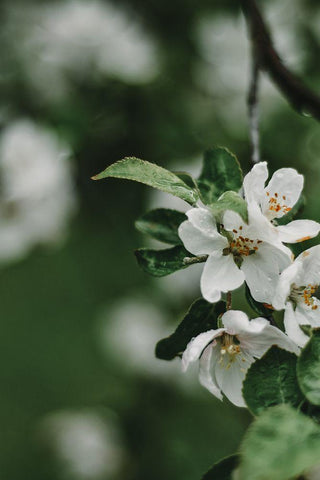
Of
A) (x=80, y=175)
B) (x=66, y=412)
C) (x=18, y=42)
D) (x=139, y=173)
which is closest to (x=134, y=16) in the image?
(x=18, y=42)

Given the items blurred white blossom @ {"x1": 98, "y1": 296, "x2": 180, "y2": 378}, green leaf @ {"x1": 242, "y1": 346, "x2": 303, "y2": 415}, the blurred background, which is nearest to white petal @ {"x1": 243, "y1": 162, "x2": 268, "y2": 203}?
green leaf @ {"x1": 242, "y1": 346, "x2": 303, "y2": 415}

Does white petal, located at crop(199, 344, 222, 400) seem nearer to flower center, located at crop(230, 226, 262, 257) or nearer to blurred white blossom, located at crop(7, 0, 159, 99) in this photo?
flower center, located at crop(230, 226, 262, 257)

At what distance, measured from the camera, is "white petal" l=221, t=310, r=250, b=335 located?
2.40 feet

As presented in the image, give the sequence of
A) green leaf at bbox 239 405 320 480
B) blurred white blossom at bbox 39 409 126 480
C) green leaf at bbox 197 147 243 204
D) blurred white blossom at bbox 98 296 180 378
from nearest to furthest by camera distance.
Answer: green leaf at bbox 239 405 320 480, green leaf at bbox 197 147 243 204, blurred white blossom at bbox 98 296 180 378, blurred white blossom at bbox 39 409 126 480

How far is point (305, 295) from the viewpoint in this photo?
827mm

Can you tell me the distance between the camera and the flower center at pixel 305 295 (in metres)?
0.82

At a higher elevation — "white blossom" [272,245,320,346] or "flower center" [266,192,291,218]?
"flower center" [266,192,291,218]

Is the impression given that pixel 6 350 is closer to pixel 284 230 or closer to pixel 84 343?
pixel 84 343

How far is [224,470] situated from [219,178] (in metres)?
0.44

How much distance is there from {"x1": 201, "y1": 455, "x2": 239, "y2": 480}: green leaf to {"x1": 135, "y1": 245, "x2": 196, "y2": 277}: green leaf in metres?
0.29

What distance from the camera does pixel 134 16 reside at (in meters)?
2.62

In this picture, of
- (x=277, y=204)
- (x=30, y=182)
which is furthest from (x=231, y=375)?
(x=30, y=182)

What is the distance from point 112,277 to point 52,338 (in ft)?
1.80

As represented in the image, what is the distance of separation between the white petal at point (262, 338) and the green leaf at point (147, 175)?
0.61 feet
